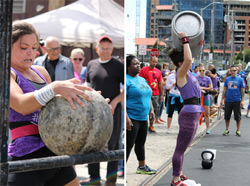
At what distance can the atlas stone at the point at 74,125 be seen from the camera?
1.83 meters

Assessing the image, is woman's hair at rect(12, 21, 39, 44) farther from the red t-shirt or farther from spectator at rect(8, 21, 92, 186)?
the red t-shirt

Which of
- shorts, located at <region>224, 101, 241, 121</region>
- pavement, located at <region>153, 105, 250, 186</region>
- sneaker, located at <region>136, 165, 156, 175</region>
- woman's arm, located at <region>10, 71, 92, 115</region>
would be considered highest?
woman's arm, located at <region>10, 71, 92, 115</region>

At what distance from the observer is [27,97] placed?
1910mm

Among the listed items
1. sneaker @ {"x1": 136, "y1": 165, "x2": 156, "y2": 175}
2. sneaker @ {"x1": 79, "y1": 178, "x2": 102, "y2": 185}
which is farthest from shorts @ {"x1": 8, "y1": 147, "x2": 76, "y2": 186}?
sneaker @ {"x1": 136, "y1": 165, "x2": 156, "y2": 175}

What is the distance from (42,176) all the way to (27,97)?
44 centimetres

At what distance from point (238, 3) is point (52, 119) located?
160 m

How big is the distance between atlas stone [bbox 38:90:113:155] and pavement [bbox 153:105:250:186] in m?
3.66

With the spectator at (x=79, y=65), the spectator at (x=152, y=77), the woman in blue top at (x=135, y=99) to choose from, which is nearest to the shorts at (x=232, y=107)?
the spectator at (x=152, y=77)

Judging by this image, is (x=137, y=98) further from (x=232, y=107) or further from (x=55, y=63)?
(x=232, y=107)

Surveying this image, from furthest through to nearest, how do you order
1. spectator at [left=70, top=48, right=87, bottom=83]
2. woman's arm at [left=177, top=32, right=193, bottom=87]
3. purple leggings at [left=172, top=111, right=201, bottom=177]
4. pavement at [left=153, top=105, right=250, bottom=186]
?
pavement at [left=153, top=105, right=250, bottom=186] → spectator at [left=70, top=48, right=87, bottom=83] → purple leggings at [left=172, top=111, right=201, bottom=177] → woman's arm at [left=177, top=32, right=193, bottom=87]

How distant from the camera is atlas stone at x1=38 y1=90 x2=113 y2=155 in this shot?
1825 millimetres

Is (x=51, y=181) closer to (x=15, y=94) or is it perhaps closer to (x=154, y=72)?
(x=15, y=94)

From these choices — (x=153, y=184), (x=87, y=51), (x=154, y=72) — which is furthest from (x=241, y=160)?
(x=87, y=51)

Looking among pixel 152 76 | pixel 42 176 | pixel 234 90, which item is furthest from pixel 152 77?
pixel 42 176
